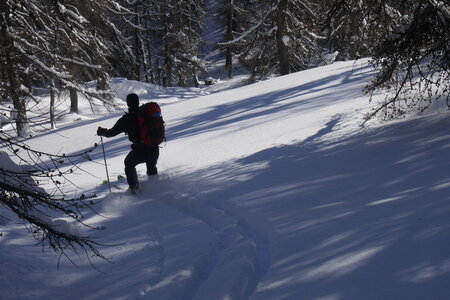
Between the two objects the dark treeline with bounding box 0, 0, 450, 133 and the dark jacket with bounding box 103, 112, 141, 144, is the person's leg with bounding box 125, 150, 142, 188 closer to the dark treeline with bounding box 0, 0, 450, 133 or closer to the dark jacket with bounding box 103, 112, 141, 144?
the dark jacket with bounding box 103, 112, 141, 144

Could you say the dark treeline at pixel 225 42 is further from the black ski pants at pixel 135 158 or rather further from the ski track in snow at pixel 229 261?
the ski track in snow at pixel 229 261

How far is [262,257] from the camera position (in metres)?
4.24

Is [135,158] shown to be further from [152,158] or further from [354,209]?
[354,209]

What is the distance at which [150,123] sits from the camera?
23.2 feet

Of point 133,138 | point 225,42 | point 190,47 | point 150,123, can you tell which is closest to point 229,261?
point 150,123

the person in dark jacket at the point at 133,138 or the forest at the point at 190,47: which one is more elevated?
the forest at the point at 190,47

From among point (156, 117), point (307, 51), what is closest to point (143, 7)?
point (307, 51)

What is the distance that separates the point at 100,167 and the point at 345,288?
7700 millimetres

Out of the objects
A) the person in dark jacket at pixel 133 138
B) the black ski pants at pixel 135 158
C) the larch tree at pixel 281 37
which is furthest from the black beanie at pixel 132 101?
the larch tree at pixel 281 37

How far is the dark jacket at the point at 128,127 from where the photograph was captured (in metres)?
7.18

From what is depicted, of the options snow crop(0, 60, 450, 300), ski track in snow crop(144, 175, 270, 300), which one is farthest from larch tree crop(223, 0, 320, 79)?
ski track in snow crop(144, 175, 270, 300)

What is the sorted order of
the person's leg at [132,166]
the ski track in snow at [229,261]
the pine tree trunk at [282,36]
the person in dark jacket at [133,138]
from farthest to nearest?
the pine tree trunk at [282,36], the person's leg at [132,166], the person in dark jacket at [133,138], the ski track in snow at [229,261]

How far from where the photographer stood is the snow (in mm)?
3600

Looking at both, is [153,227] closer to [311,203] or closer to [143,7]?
[311,203]
